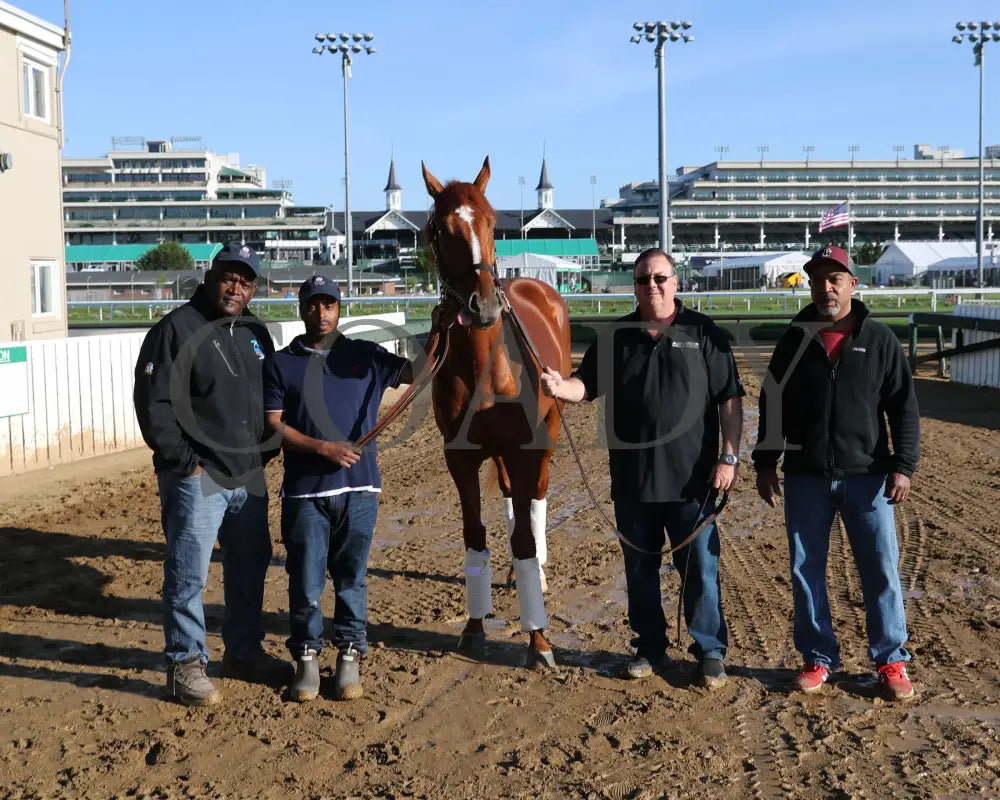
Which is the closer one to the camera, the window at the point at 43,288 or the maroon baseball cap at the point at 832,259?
the maroon baseball cap at the point at 832,259

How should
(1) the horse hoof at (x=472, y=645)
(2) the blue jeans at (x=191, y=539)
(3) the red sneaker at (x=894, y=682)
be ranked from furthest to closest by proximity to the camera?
1. (1) the horse hoof at (x=472, y=645)
2. (2) the blue jeans at (x=191, y=539)
3. (3) the red sneaker at (x=894, y=682)

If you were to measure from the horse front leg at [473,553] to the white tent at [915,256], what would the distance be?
5633 cm

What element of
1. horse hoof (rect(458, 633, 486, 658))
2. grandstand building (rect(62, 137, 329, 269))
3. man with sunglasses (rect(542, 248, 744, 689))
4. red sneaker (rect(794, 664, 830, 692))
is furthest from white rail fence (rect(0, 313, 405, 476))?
grandstand building (rect(62, 137, 329, 269))

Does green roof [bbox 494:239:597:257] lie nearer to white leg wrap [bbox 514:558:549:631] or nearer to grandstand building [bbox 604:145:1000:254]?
grandstand building [bbox 604:145:1000:254]

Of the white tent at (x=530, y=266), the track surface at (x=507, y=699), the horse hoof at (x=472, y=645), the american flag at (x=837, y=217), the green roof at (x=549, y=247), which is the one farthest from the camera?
the green roof at (x=549, y=247)

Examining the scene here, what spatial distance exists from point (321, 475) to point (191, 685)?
98 centimetres

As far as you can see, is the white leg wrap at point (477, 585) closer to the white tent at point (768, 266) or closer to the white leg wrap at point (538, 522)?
the white leg wrap at point (538, 522)

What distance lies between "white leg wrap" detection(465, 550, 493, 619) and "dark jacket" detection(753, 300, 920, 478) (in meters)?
1.47

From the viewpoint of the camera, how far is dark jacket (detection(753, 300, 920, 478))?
409 centimetres

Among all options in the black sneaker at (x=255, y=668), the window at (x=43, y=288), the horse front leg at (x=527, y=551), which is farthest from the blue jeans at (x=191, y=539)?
the window at (x=43, y=288)

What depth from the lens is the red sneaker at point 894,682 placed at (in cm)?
398

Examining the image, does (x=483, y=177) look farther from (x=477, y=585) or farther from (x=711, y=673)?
(x=711, y=673)

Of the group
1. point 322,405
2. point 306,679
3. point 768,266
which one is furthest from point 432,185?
point 768,266

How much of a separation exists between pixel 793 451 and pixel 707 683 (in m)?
1.02
